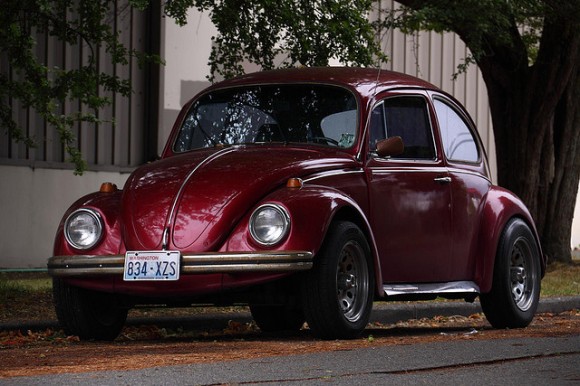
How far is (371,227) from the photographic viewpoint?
29.7 feet

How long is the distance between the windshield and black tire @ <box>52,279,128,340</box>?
1.40 meters

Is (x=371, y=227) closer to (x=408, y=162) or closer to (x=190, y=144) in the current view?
(x=408, y=162)

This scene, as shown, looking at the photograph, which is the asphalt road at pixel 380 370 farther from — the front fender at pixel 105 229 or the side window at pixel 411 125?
the side window at pixel 411 125

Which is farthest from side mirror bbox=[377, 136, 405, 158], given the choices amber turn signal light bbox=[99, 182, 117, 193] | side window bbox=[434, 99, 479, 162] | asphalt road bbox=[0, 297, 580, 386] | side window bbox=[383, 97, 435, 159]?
amber turn signal light bbox=[99, 182, 117, 193]

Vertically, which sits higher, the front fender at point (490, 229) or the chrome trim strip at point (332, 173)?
the chrome trim strip at point (332, 173)

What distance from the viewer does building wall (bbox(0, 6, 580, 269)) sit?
842 inches

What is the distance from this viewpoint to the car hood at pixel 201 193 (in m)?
8.22

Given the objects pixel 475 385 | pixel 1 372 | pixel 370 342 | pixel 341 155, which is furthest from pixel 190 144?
pixel 475 385

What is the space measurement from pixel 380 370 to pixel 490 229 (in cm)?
379

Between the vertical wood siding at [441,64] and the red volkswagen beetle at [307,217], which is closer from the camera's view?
the red volkswagen beetle at [307,217]

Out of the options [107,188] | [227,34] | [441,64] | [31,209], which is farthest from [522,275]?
[441,64]

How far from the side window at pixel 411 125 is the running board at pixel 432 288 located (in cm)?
95

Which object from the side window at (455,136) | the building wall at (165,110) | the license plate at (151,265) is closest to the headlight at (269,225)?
the license plate at (151,265)

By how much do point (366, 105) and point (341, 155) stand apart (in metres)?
0.52
